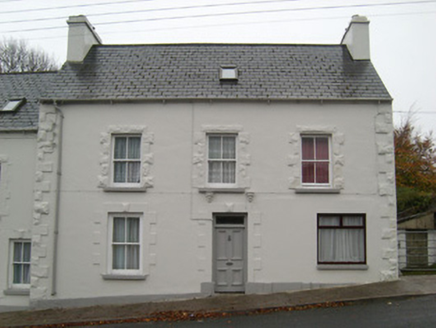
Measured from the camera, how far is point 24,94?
17281 millimetres

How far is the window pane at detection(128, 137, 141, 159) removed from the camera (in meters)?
14.5

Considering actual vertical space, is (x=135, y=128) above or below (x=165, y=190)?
above

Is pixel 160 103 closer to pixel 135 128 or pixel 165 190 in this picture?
pixel 135 128

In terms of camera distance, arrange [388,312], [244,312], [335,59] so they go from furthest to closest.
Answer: [335,59] → [244,312] → [388,312]

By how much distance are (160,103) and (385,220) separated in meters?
7.97

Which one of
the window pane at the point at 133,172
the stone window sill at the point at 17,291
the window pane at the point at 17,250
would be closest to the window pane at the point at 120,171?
the window pane at the point at 133,172

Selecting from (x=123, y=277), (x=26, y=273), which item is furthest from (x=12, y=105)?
(x=123, y=277)

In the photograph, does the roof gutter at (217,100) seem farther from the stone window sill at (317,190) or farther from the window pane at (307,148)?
the stone window sill at (317,190)

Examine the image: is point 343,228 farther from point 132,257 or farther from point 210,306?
point 132,257

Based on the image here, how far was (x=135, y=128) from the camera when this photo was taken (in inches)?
566

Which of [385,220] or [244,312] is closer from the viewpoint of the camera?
[244,312]

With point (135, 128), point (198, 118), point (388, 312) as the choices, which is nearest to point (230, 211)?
point (198, 118)

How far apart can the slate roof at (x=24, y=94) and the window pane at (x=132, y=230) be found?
4.69 meters

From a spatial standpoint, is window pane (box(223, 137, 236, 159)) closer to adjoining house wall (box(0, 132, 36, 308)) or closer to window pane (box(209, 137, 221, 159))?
window pane (box(209, 137, 221, 159))
